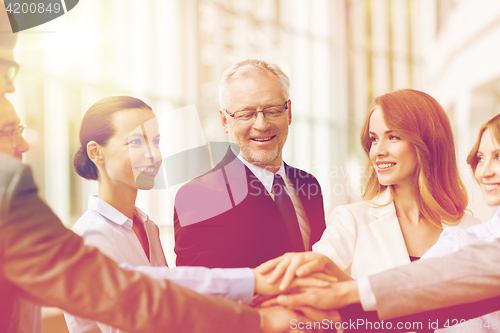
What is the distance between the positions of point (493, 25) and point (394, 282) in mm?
1599

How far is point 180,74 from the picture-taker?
2008 millimetres

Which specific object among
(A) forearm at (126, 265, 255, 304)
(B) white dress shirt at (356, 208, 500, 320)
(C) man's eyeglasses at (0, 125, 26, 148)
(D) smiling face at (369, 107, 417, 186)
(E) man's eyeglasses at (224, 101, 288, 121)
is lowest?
(A) forearm at (126, 265, 255, 304)

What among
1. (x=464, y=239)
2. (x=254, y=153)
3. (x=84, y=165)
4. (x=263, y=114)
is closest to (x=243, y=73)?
(x=263, y=114)

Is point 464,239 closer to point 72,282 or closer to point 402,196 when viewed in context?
point 402,196

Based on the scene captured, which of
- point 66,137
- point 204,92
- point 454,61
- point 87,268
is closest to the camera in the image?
point 87,268

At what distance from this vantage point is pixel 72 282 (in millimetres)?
1109

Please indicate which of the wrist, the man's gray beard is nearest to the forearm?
the wrist

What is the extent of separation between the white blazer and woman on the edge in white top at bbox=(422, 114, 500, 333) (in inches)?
3.9

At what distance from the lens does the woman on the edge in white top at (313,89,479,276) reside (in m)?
1.47

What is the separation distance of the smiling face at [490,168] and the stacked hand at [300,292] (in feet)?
2.05

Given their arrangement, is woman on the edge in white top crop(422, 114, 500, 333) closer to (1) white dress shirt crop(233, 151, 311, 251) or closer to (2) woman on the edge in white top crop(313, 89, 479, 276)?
(2) woman on the edge in white top crop(313, 89, 479, 276)

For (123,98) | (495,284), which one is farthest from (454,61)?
(123,98)

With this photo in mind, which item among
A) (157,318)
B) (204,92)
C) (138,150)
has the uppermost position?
(204,92)

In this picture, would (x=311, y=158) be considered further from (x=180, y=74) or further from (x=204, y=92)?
(x=180, y=74)
